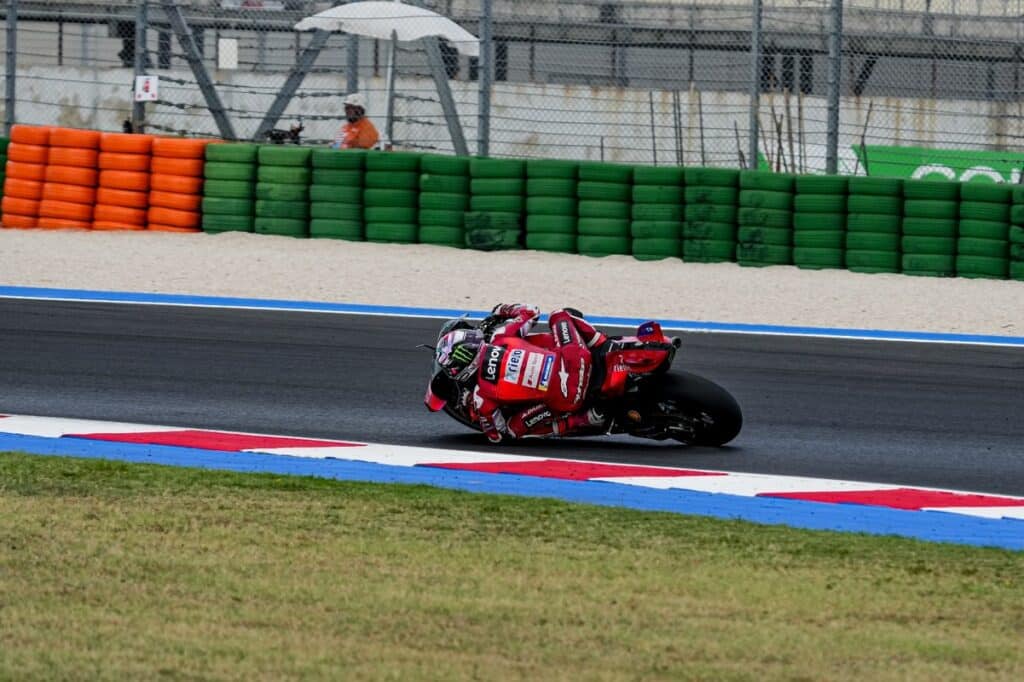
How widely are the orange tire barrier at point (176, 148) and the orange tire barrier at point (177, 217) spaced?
22.2 inches

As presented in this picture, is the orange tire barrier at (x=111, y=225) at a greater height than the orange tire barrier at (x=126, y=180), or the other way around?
the orange tire barrier at (x=126, y=180)

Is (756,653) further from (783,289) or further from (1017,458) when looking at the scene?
(783,289)

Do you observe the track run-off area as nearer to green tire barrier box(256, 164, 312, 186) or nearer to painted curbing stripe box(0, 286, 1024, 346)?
painted curbing stripe box(0, 286, 1024, 346)

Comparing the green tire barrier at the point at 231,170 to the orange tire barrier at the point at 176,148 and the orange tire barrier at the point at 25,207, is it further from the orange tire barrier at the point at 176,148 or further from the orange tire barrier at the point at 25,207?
the orange tire barrier at the point at 25,207

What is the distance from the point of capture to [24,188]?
18188 millimetres

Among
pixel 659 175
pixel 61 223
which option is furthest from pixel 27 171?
pixel 659 175

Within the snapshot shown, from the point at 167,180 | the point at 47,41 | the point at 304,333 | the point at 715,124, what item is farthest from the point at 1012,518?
the point at 47,41

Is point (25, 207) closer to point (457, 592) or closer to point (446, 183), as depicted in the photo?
point (446, 183)

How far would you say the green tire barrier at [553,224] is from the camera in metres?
16.9

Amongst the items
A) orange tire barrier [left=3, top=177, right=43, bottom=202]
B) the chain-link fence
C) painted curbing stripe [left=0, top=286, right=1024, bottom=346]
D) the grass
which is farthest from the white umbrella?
the grass

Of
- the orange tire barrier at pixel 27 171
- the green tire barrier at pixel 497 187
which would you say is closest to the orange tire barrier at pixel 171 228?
the orange tire barrier at pixel 27 171

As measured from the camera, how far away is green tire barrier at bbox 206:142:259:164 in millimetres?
17500

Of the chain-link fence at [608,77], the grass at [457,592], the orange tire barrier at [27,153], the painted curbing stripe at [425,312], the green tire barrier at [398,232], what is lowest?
the grass at [457,592]

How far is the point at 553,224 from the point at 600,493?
31.1 feet
